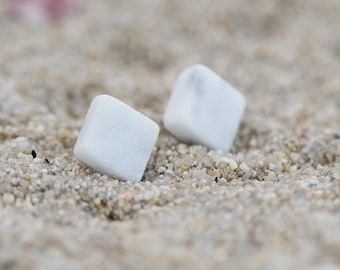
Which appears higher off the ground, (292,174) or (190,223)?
(292,174)

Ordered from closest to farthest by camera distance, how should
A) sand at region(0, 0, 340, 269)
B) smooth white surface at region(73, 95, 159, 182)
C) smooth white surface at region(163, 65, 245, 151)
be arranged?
sand at region(0, 0, 340, 269) < smooth white surface at region(73, 95, 159, 182) < smooth white surface at region(163, 65, 245, 151)

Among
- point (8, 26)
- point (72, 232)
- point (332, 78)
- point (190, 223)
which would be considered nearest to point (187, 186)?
point (190, 223)

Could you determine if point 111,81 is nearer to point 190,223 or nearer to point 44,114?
point 44,114

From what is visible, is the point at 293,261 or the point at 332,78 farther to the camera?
the point at 332,78

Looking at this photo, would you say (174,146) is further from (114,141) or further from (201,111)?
(114,141)

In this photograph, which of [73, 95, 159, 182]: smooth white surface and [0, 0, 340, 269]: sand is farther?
[73, 95, 159, 182]: smooth white surface

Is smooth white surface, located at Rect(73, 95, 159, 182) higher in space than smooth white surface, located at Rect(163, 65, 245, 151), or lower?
lower

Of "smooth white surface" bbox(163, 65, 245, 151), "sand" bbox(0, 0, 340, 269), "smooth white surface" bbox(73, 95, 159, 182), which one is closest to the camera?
"sand" bbox(0, 0, 340, 269)
